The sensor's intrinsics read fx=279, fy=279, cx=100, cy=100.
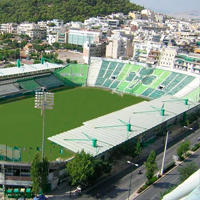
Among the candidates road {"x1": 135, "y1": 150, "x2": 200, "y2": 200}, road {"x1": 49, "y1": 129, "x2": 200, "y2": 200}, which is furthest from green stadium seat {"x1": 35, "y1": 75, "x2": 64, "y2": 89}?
road {"x1": 135, "y1": 150, "x2": 200, "y2": 200}

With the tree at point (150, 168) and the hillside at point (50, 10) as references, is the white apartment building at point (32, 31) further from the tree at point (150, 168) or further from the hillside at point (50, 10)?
the tree at point (150, 168)

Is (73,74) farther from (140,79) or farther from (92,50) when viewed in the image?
(92,50)

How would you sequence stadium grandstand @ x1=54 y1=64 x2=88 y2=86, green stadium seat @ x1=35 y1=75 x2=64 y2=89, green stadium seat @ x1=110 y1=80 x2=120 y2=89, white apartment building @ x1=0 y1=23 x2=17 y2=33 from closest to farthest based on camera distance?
green stadium seat @ x1=35 y1=75 x2=64 y2=89, green stadium seat @ x1=110 y1=80 x2=120 y2=89, stadium grandstand @ x1=54 y1=64 x2=88 y2=86, white apartment building @ x1=0 y1=23 x2=17 y2=33

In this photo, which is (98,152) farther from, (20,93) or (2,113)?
(20,93)

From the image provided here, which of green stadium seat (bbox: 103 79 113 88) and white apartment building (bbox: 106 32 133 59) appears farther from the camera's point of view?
white apartment building (bbox: 106 32 133 59)

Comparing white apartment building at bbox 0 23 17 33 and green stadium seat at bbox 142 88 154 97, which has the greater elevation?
white apartment building at bbox 0 23 17 33

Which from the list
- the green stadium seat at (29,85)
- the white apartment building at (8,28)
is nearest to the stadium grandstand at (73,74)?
the green stadium seat at (29,85)

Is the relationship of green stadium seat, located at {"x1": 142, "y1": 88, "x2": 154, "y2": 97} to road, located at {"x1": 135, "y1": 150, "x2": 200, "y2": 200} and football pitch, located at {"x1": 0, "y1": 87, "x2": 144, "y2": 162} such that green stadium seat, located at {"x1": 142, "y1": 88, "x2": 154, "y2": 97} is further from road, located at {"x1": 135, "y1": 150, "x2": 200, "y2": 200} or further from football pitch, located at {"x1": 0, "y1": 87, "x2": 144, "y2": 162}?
road, located at {"x1": 135, "y1": 150, "x2": 200, "y2": 200}
